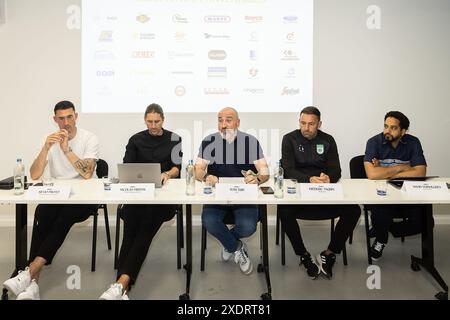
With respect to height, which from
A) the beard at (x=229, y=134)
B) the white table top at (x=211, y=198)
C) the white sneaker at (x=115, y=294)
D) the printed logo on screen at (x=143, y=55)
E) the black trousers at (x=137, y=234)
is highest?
the printed logo on screen at (x=143, y=55)

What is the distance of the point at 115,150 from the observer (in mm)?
3934

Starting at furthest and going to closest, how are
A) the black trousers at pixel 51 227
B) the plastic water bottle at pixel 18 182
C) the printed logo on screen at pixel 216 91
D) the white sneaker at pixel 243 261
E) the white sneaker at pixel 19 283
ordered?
the printed logo on screen at pixel 216 91 → the white sneaker at pixel 243 261 → the black trousers at pixel 51 227 → the plastic water bottle at pixel 18 182 → the white sneaker at pixel 19 283

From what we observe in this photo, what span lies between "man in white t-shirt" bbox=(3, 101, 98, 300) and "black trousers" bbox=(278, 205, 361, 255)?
56.3 inches

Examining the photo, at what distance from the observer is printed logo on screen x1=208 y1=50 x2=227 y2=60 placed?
375cm

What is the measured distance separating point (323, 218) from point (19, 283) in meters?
1.97

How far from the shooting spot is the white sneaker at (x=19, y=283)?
2.21 metres

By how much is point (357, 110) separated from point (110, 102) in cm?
248

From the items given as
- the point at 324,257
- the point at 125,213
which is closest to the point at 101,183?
the point at 125,213

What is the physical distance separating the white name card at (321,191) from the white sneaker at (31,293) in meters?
1.69

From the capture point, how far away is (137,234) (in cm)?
244

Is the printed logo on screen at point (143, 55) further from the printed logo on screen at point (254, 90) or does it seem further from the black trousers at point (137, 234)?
the black trousers at point (137, 234)

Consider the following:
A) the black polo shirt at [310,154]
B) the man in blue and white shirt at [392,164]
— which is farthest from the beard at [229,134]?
the man in blue and white shirt at [392,164]

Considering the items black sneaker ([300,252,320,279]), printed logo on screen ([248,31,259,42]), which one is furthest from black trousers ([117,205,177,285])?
printed logo on screen ([248,31,259,42])

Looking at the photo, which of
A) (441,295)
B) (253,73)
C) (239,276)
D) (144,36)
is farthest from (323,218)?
(144,36)
